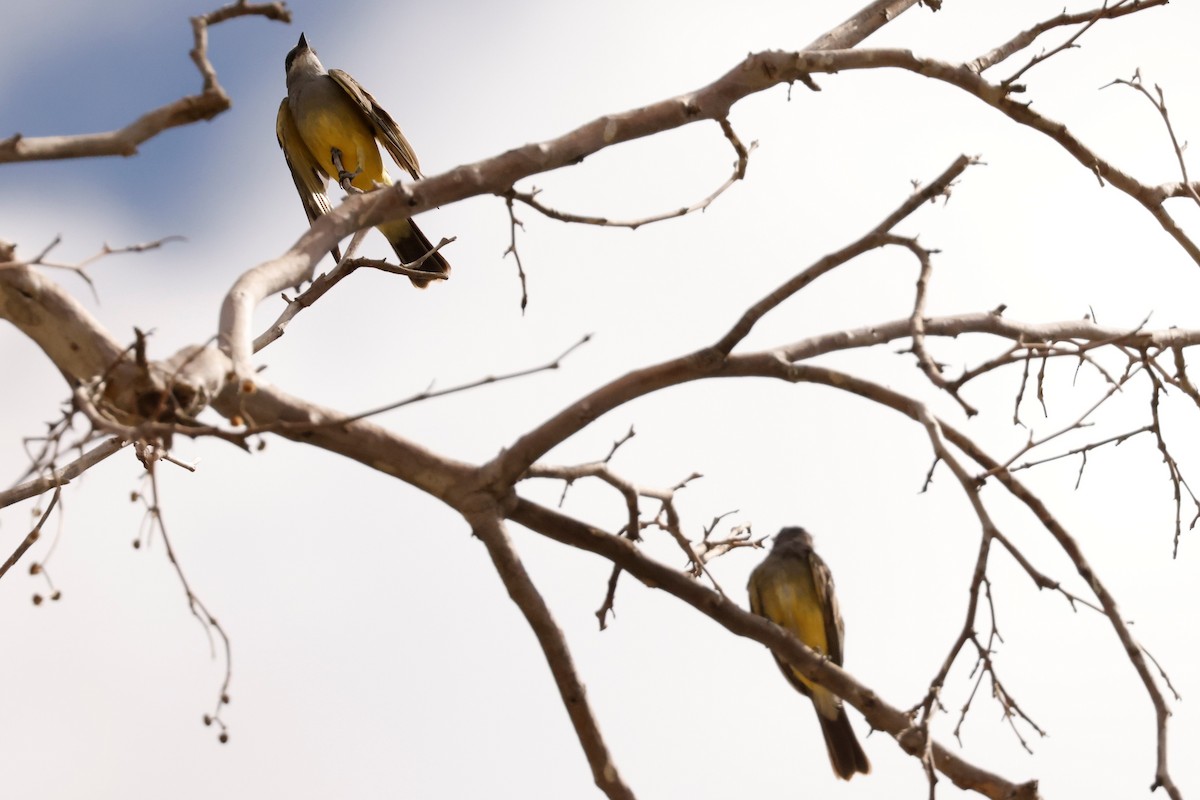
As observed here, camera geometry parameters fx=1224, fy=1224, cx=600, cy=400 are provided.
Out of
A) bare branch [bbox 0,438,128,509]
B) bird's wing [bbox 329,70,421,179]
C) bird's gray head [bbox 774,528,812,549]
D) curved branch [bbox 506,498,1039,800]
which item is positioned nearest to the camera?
curved branch [bbox 506,498,1039,800]

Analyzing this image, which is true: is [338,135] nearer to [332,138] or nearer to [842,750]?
[332,138]

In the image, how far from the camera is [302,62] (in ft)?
28.2

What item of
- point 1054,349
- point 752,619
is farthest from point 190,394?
point 1054,349

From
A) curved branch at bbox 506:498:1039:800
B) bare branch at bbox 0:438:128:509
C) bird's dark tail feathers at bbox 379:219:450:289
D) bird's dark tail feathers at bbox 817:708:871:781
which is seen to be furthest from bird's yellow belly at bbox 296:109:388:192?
curved branch at bbox 506:498:1039:800

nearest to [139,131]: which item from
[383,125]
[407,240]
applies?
[383,125]

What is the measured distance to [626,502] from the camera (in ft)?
13.1

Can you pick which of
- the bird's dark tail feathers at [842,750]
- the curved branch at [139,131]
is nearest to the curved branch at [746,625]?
the curved branch at [139,131]

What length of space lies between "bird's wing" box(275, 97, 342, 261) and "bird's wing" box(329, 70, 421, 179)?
49 cm

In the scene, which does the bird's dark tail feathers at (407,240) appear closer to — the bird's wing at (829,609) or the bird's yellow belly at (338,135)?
the bird's yellow belly at (338,135)

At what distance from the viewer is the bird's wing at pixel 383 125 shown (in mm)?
7031

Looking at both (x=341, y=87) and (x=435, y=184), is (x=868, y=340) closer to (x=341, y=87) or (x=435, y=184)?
(x=435, y=184)

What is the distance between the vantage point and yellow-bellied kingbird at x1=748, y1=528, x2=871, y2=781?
7.10 meters

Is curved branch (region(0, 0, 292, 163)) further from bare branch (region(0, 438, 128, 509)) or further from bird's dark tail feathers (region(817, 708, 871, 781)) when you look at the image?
bird's dark tail feathers (region(817, 708, 871, 781))

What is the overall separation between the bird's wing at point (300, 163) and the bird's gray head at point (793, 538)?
3.61 meters
